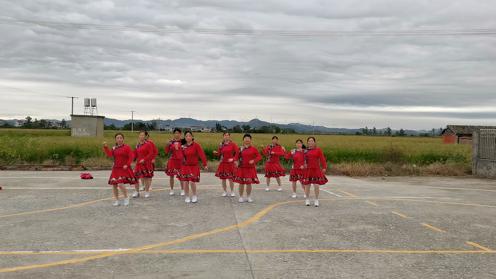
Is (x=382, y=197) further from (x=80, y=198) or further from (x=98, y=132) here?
(x=98, y=132)

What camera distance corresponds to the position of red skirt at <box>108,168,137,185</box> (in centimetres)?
1080

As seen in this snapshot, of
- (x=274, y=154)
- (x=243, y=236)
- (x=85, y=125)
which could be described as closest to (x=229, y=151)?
(x=274, y=154)

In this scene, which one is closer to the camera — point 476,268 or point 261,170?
point 476,268

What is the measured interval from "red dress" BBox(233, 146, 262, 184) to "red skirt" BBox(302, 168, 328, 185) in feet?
4.32

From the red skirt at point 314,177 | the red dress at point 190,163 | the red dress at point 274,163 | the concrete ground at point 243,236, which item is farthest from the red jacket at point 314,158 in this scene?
the red dress at point 274,163

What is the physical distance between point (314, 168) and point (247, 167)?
1.76m

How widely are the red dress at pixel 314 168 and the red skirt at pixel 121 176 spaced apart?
14.5 ft

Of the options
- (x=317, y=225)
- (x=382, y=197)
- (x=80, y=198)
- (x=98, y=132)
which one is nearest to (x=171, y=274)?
(x=317, y=225)

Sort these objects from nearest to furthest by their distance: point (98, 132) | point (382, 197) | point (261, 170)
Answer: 1. point (382, 197)
2. point (261, 170)
3. point (98, 132)

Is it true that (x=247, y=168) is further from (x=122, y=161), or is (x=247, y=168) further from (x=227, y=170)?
(x=122, y=161)

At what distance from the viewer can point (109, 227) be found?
8.52 metres

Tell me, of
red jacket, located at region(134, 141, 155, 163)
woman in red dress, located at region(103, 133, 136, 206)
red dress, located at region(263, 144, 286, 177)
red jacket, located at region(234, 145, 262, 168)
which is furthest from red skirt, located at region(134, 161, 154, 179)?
red dress, located at region(263, 144, 286, 177)

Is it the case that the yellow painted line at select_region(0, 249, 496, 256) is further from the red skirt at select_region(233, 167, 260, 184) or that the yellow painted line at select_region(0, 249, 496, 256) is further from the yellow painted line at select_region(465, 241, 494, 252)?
the red skirt at select_region(233, 167, 260, 184)

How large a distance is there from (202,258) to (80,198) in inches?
268
